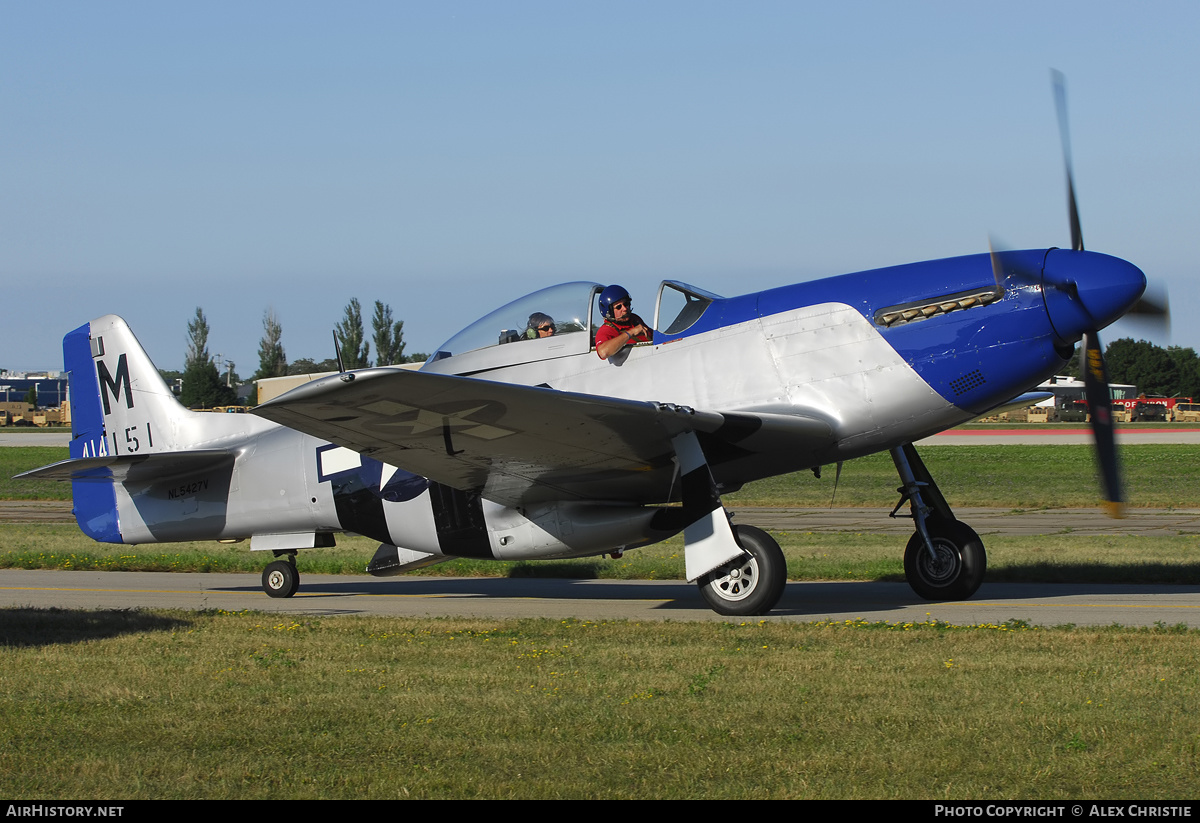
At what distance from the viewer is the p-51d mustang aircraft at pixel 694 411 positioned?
8977mm

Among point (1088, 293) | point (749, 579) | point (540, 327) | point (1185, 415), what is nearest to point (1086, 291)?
point (1088, 293)

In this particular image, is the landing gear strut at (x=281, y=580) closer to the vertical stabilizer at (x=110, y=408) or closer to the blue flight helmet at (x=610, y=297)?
the vertical stabilizer at (x=110, y=408)

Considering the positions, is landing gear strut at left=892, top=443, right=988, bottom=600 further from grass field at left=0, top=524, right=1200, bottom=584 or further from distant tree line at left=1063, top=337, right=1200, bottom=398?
distant tree line at left=1063, top=337, right=1200, bottom=398

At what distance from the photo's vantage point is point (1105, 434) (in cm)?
1007

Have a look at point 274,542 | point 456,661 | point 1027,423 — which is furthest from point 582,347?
point 1027,423

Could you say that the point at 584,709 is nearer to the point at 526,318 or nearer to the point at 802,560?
the point at 526,318

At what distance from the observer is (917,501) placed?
10852mm

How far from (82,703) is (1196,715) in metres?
6.07

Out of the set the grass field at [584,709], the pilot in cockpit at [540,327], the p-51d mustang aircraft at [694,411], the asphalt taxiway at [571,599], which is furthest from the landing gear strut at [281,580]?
the pilot in cockpit at [540,327]

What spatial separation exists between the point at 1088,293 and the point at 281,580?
8773 mm

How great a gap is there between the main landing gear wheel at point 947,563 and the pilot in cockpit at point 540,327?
4136 millimetres

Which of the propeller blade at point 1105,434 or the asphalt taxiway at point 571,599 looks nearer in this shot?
the asphalt taxiway at point 571,599

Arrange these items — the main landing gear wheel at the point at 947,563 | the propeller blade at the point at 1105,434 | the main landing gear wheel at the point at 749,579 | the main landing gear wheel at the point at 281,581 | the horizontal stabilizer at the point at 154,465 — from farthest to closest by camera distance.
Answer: the main landing gear wheel at the point at 281,581 → the horizontal stabilizer at the point at 154,465 → the main landing gear wheel at the point at 947,563 → the propeller blade at the point at 1105,434 → the main landing gear wheel at the point at 749,579

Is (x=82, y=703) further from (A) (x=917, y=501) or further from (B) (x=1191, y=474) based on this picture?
(B) (x=1191, y=474)
